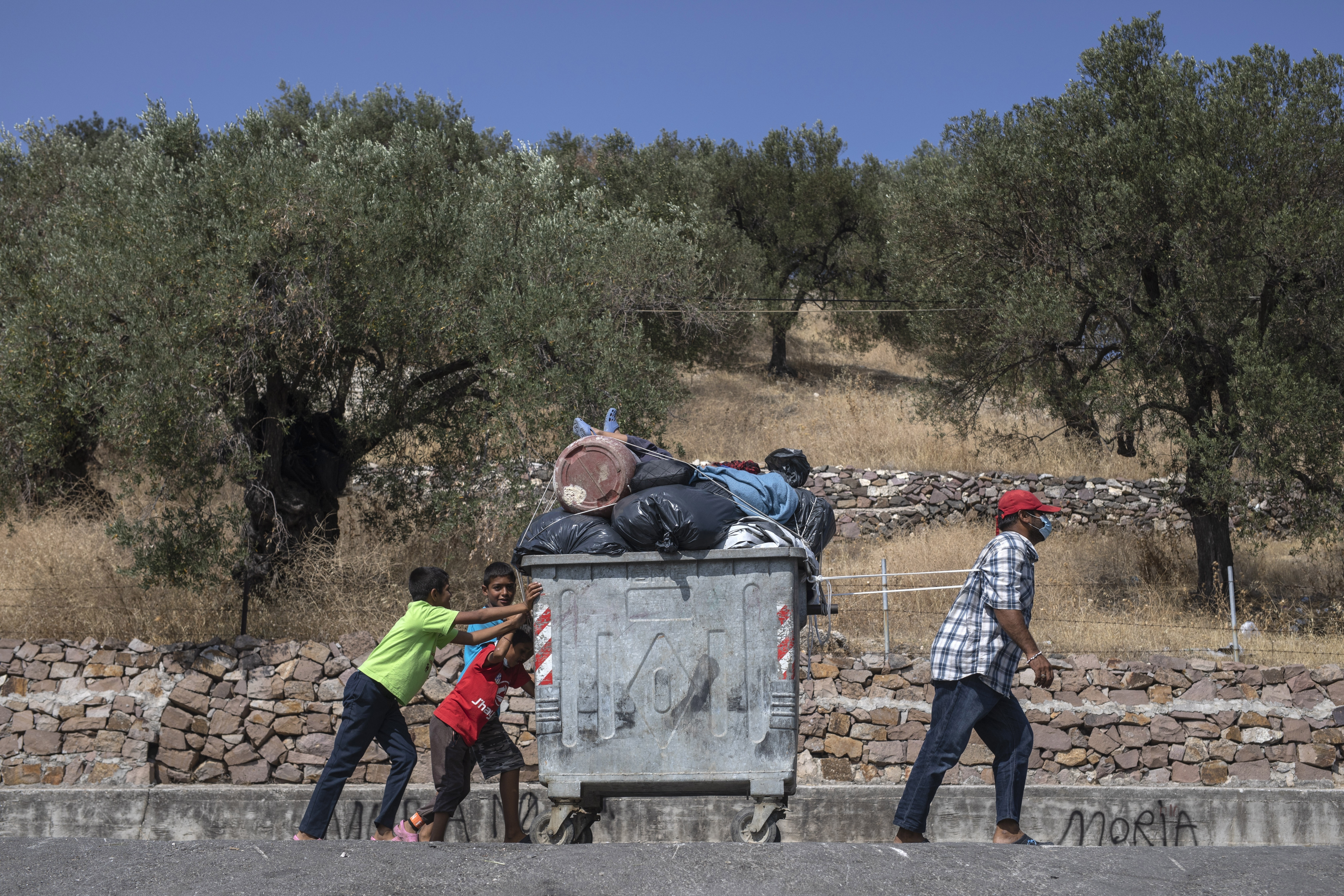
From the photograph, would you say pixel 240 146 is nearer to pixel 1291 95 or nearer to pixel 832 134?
pixel 1291 95

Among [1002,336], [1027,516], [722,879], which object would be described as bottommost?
[722,879]

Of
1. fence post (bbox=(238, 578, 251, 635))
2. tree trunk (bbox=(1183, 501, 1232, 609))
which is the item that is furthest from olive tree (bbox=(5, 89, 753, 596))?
tree trunk (bbox=(1183, 501, 1232, 609))

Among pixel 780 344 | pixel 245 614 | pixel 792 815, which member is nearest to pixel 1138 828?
pixel 792 815

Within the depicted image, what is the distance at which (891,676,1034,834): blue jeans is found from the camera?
483cm

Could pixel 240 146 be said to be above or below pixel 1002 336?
above

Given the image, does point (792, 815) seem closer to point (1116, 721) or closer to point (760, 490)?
point (760, 490)

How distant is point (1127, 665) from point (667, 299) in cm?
665

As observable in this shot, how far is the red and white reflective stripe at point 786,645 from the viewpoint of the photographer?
451 cm

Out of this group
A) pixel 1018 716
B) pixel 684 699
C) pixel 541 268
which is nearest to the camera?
pixel 684 699

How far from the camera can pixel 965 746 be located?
479cm

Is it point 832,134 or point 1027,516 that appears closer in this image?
point 1027,516

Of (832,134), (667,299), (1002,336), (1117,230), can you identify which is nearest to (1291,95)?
(1117,230)

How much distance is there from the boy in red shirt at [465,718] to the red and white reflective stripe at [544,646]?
1.94ft

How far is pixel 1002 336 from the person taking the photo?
13328mm
